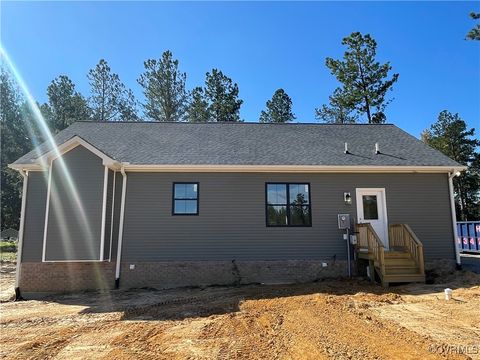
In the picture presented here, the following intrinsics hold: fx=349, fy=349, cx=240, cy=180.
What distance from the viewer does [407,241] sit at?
10023mm

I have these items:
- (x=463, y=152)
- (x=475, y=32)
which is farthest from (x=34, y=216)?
(x=463, y=152)

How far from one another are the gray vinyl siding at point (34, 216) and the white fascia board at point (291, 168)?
2.50 metres

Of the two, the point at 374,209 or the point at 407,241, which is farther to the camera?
the point at 374,209

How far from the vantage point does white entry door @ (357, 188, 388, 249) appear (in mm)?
10906

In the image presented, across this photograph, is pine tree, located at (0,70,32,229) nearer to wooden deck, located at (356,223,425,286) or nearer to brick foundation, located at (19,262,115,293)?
brick foundation, located at (19,262,115,293)

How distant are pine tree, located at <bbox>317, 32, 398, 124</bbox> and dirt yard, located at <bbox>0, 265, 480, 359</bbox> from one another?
1981 cm

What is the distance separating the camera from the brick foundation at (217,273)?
10.2m

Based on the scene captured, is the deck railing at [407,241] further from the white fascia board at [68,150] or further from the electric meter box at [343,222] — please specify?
the white fascia board at [68,150]

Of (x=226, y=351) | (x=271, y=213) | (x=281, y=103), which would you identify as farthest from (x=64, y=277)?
(x=281, y=103)

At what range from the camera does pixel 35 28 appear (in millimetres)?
11891

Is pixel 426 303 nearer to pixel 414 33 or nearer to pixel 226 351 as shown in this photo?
pixel 226 351

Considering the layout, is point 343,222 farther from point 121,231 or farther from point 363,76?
point 363,76

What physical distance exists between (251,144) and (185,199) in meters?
3.27

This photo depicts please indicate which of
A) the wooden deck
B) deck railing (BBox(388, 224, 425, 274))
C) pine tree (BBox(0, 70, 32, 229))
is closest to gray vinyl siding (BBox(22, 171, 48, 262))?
the wooden deck
